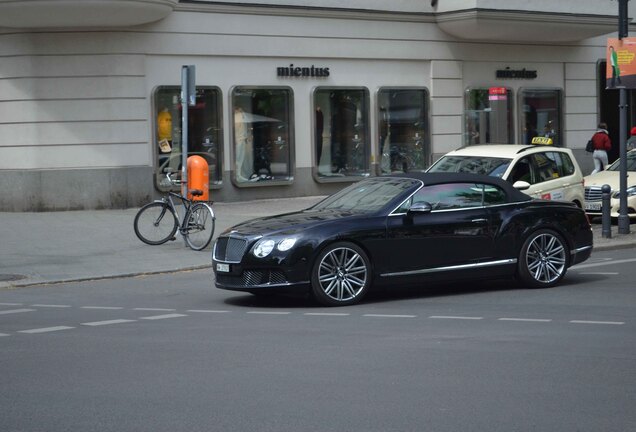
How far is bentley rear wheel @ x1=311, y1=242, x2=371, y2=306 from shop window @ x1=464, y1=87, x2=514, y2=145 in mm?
19013

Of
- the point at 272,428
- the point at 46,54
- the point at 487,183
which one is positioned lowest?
the point at 272,428

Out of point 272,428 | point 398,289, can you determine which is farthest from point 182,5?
point 272,428

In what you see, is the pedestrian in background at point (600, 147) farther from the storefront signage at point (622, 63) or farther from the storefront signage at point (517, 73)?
the storefront signage at point (622, 63)

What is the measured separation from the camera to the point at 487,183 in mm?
13867

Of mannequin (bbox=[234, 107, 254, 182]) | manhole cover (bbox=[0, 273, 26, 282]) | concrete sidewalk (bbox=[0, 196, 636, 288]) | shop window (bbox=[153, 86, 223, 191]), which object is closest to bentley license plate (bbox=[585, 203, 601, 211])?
concrete sidewalk (bbox=[0, 196, 636, 288])

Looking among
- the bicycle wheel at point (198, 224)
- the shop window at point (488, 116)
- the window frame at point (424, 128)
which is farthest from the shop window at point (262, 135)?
the bicycle wheel at point (198, 224)

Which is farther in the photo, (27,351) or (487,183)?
(487,183)

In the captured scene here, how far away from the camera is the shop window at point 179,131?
25438mm

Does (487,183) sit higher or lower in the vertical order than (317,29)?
lower

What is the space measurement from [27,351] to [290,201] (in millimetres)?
17333

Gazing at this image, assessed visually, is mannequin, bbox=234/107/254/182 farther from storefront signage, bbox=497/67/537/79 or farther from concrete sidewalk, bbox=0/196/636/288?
storefront signage, bbox=497/67/537/79

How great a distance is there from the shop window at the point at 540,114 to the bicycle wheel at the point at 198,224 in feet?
51.7

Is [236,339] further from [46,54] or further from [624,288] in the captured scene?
[46,54]

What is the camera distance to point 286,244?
40.3 ft
